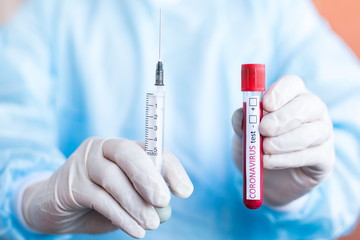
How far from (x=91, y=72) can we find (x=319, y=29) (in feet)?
2.13

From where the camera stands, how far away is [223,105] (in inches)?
52.1

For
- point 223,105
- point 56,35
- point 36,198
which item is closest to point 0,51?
point 56,35

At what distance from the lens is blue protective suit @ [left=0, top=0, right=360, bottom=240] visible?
1.30 m

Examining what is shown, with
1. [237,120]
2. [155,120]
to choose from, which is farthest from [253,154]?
[155,120]

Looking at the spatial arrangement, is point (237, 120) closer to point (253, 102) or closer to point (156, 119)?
point (253, 102)

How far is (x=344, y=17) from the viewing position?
132 cm

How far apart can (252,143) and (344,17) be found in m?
0.50

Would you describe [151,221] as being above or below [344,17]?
below

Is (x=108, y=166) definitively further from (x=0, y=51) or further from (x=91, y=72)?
(x=0, y=51)

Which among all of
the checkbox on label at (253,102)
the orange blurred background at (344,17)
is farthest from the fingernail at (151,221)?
the orange blurred background at (344,17)

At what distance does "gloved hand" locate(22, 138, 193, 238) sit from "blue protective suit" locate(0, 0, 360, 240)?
124 mm

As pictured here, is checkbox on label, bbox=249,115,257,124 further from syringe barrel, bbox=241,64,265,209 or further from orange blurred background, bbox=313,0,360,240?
orange blurred background, bbox=313,0,360,240

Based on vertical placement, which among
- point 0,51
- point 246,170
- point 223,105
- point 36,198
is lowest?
point 36,198

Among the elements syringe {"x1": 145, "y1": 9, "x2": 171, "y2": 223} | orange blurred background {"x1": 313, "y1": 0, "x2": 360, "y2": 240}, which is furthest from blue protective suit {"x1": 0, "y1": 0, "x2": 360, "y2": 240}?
syringe {"x1": 145, "y1": 9, "x2": 171, "y2": 223}
